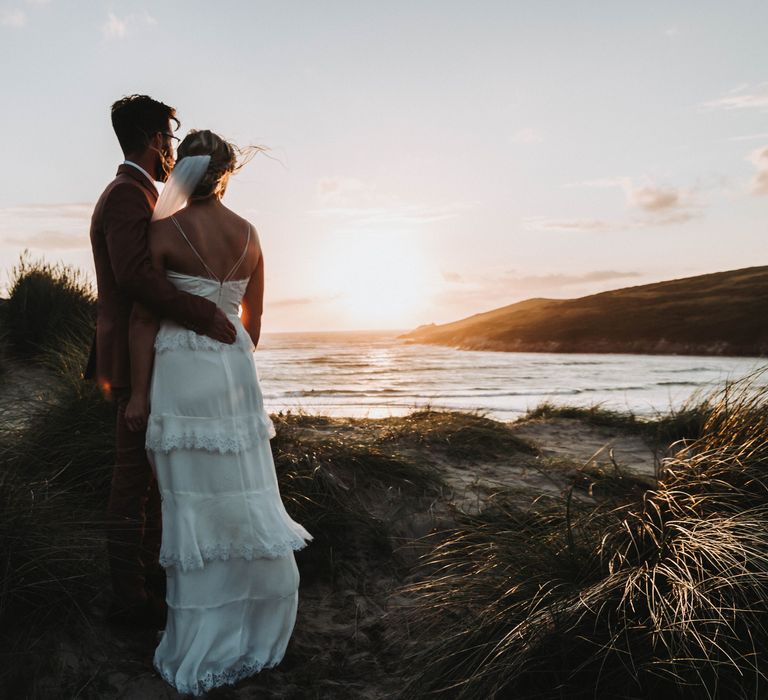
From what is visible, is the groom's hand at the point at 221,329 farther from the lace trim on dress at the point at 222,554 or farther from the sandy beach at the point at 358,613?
the sandy beach at the point at 358,613

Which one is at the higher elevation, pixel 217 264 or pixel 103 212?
pixel 103 212

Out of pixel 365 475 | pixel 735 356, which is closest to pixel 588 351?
pixel 735 356

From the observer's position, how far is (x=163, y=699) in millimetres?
2414

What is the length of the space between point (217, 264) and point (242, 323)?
366 mm

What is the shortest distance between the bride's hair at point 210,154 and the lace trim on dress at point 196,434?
3.07ft

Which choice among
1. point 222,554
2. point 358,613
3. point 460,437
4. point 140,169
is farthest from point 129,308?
point 460,437

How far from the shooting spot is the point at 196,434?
249cm

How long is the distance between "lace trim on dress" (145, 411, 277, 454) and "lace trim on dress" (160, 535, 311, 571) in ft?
1.34

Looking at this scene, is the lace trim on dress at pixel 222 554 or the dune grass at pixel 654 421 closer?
the lace trim on dress at pixel 222 554

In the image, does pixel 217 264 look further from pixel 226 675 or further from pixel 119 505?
pixel 226 675

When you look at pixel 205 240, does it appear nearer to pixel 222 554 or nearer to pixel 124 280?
pixel 124 280

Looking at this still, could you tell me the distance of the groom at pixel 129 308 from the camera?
2469 millimetres

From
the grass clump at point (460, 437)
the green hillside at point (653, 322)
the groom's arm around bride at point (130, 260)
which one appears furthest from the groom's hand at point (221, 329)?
the green hillside at point (653, 322)

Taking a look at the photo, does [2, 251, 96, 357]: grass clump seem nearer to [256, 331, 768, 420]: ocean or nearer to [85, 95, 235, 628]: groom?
[256, 331, 768, 420]: ocean
